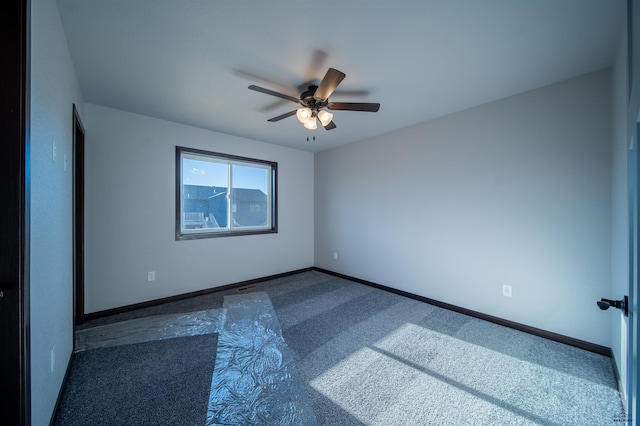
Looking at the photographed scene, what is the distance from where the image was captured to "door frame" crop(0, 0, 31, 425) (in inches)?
35.8

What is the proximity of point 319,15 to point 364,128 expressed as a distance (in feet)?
6.75

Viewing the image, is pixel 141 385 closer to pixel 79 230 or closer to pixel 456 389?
pixel 79 230

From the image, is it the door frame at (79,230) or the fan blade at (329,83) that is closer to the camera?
the fan blade at (329,83)

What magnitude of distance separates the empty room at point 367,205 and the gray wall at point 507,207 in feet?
0.06

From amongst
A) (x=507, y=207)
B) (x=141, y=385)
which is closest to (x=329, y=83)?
(x=507, y=207)

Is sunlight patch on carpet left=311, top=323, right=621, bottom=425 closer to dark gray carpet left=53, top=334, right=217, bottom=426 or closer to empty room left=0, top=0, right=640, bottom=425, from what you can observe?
empty room left=0, top=0, right=640, bottom=425

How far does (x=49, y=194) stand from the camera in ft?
4.46

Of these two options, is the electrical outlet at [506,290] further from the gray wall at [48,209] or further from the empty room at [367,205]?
the gray wall at [48,209]

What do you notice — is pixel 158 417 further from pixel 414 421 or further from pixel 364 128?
pixel 364 128

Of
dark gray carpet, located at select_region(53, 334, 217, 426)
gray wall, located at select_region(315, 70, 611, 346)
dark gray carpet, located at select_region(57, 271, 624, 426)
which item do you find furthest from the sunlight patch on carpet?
dark gray carpet, located at select_region(53, 334, 217, 426)

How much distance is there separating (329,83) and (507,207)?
2.25m

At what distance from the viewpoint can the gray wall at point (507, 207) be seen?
2.08 m

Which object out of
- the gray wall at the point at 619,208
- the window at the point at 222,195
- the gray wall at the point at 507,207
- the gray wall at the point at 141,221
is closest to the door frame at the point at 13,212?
the gray wall at the point at 141,221

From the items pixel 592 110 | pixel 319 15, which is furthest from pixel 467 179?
pixel 319 15
